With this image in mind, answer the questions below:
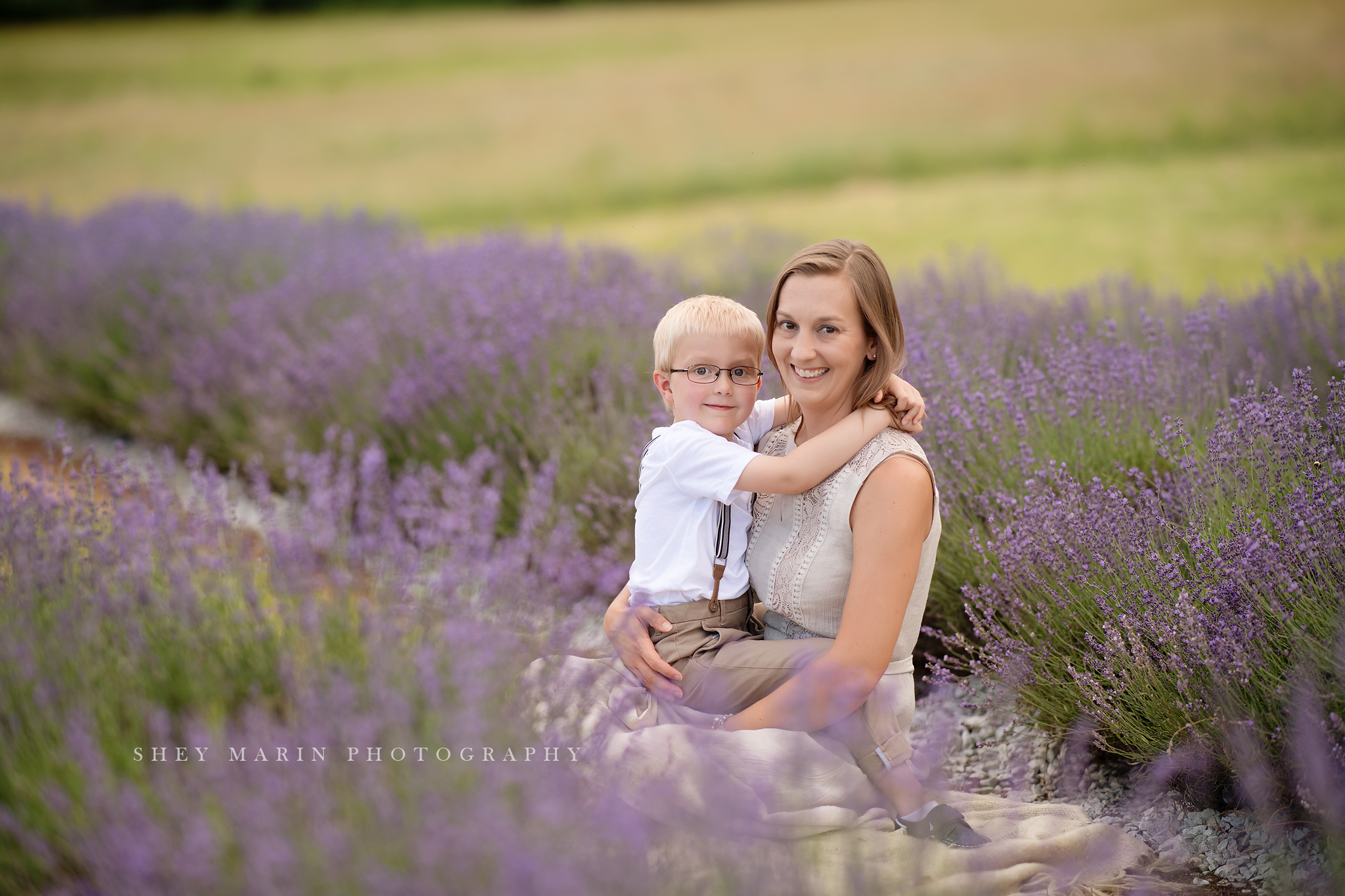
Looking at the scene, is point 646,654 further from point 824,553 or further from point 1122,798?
point 1122,798

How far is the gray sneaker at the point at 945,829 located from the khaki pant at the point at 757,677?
0.11 m

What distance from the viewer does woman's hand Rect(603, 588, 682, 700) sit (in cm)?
185

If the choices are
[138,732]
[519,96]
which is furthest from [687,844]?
[519,96]

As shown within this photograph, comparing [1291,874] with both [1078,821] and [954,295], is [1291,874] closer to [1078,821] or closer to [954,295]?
[1078,821]

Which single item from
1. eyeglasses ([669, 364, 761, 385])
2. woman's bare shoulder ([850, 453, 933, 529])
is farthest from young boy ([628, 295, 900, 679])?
woman's bare shoulder ([850, 453, 933, 529])

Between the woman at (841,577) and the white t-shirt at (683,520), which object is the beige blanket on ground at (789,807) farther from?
the white t-shirt at (683,520)

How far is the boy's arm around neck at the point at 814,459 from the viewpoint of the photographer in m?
1.73

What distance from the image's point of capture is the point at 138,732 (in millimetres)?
1392

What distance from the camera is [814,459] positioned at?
174 centimetres

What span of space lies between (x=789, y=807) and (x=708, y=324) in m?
0.90

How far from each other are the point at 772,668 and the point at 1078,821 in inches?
25.6

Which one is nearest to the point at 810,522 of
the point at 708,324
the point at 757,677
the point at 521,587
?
the point at 757,677

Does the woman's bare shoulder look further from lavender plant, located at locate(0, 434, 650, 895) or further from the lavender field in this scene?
lavender plant, located at locate(0, 434, 650, 895)

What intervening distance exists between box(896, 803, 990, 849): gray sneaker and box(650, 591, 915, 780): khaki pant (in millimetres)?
109
